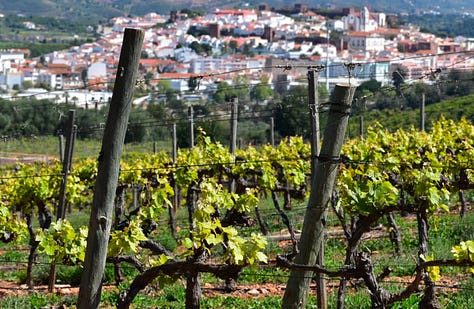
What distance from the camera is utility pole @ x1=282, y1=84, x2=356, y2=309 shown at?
581 cm

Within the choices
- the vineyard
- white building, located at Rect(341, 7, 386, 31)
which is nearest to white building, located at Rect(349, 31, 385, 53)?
white building, located at Rect(341, 7, 386, 31)

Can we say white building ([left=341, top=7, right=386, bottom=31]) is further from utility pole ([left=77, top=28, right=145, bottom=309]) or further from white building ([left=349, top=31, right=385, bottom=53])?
utility pole ([left=77, top=28, right=145, bottom=309])

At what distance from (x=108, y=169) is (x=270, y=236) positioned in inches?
329

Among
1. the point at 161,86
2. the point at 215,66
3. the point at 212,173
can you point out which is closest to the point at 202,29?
the point at 215,66

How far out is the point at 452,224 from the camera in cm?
1320

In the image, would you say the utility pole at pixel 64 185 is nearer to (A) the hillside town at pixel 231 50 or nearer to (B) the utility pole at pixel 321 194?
Answer: (B) the utility pole at pixel 321 194

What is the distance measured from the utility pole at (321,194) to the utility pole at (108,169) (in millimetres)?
1099

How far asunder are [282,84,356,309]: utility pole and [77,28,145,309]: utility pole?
1.10m

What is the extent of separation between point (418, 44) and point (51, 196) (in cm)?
12382

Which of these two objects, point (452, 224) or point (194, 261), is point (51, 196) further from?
point (194, 261)

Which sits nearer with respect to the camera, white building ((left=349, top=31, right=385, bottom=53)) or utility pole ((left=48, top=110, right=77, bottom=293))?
utility pole ((left=48, top=110, right=77, bottom=293))

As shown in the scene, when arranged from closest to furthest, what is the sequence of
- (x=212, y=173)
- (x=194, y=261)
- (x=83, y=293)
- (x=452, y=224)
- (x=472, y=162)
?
(x=83, y=293) → (x=194, y=261) → (x=472, y=162) → (x=452, y=224) → (x=212, y=173)

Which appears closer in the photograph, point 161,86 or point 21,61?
point 161,86

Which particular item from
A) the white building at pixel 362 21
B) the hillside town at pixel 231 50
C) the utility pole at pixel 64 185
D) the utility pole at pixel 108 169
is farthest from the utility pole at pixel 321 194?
the white building at pixel 362 21
